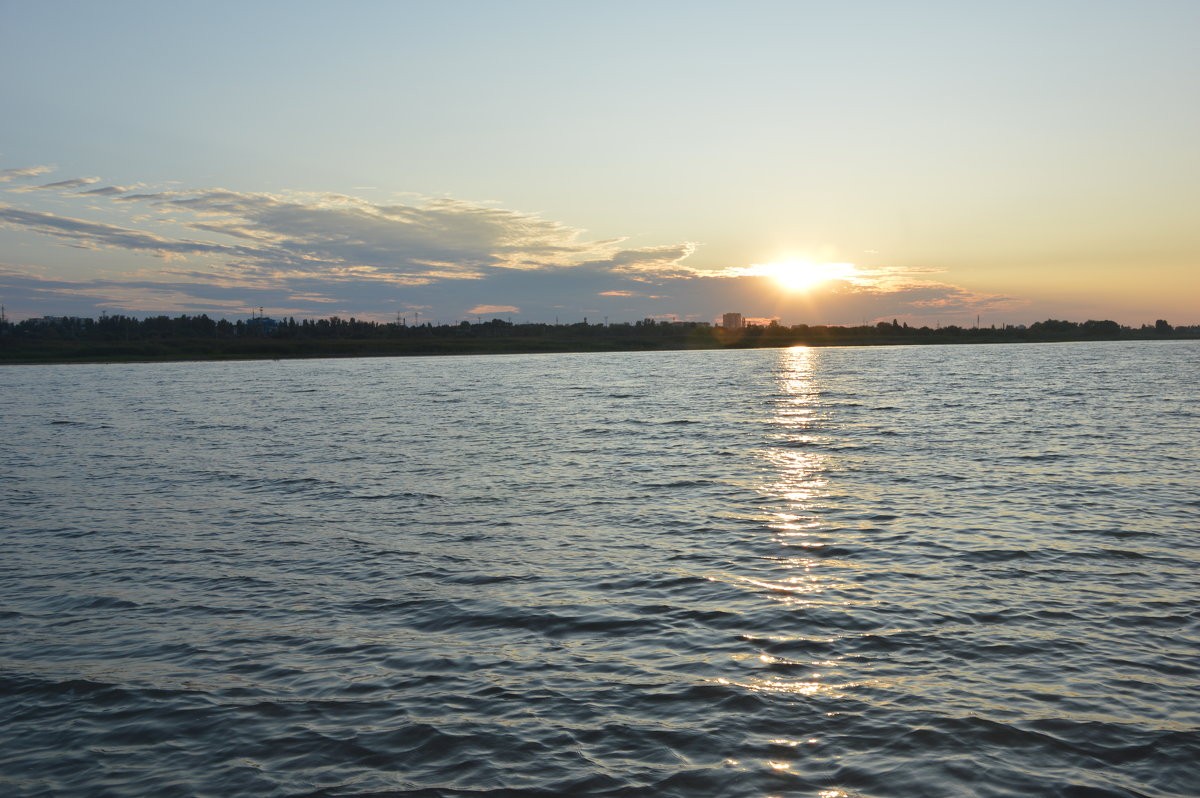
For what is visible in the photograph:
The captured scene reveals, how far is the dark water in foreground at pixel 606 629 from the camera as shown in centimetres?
1048

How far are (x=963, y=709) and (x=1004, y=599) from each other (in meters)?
6.02

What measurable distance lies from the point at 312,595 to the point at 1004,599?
48.5ft

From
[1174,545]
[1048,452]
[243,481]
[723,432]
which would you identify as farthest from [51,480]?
[1048,452]

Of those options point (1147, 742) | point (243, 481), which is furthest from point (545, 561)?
point (243, 481)

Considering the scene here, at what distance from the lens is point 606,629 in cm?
1533

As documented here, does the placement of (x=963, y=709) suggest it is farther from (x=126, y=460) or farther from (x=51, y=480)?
(x=126, y=460)

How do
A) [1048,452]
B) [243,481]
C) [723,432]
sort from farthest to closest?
[723,432], [1048,452], [243,481]

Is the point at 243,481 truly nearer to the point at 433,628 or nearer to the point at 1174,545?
the point at 433,628

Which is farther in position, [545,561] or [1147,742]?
[545,561]

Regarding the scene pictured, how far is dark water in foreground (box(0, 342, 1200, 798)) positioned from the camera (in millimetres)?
10484

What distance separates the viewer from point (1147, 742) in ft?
35.4

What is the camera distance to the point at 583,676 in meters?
13.2

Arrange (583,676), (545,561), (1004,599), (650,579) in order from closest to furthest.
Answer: (583,676), (1004,599), (650,579), (545,561)

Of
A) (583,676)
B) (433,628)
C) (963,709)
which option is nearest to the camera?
(963,709)
